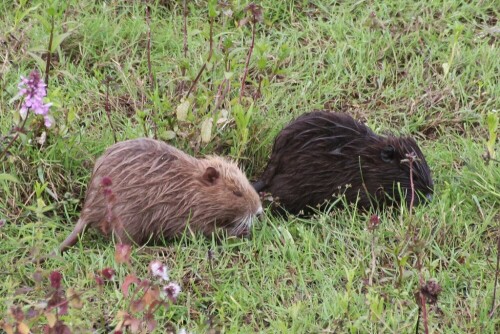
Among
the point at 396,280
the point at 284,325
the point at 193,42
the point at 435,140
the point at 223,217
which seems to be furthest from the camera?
the point at 193,42

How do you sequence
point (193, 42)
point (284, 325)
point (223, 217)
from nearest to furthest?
point (284, 325)
point (223, 217)
point (193, 42)

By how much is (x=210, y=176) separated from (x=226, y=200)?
131 mm

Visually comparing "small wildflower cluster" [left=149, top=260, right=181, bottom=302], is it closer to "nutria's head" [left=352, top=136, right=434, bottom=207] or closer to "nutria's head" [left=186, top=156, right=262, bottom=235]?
"nutria's head" [left=186, top=156, right=262, bottom=235]

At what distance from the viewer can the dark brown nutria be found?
4723 millimetres

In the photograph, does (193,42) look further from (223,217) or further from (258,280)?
(258,280)

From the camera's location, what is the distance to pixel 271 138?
5051 millimetres

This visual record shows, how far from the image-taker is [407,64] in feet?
18.6

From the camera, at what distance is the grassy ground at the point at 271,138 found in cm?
397

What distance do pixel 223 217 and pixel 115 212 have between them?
1.62 feet

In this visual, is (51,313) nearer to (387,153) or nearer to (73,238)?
(73,238)

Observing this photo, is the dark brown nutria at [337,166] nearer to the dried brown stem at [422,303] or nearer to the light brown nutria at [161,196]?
the light brown nutria at [161,196]

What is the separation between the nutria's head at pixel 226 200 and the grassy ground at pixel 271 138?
100mm

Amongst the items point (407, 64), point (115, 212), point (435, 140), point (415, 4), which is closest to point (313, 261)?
point (115, 212)

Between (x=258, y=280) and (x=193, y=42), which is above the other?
(x=193, y=42)
